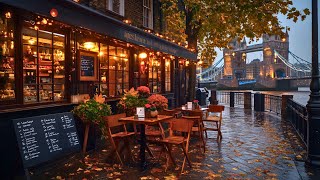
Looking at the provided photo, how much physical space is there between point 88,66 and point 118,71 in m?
1.98

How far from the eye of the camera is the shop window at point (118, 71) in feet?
33.1

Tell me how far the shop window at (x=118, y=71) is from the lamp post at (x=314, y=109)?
5.90 m

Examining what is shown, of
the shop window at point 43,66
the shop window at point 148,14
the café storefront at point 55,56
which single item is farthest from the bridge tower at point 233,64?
the shop window at point 43,66

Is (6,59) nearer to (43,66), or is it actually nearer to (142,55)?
(43,66)

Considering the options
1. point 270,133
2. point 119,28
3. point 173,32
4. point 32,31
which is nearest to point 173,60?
point 173,32

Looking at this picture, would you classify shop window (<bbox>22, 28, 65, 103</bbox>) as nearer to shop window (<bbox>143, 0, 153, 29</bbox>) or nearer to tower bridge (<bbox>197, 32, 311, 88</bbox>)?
shop window (<bbox>143, 0, 153, 29</bbox>)

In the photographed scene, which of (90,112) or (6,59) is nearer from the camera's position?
(6,59)

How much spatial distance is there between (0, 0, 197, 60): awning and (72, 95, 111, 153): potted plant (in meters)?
1.64

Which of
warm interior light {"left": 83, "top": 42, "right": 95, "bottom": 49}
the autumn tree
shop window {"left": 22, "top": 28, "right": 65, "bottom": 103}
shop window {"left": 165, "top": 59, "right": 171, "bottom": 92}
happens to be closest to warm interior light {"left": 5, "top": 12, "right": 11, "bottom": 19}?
shop window {"left": 22, "top": 28, "right": 65, "bottom": 103}

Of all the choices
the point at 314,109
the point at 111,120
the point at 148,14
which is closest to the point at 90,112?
the point at 111,120

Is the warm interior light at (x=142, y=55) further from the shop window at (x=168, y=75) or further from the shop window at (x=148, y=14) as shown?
the shop window at (x=168, y=75)

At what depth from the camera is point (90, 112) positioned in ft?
23.0

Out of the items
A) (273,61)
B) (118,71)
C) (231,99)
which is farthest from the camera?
(273,61)

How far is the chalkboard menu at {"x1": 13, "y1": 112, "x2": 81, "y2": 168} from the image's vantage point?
4707mm
